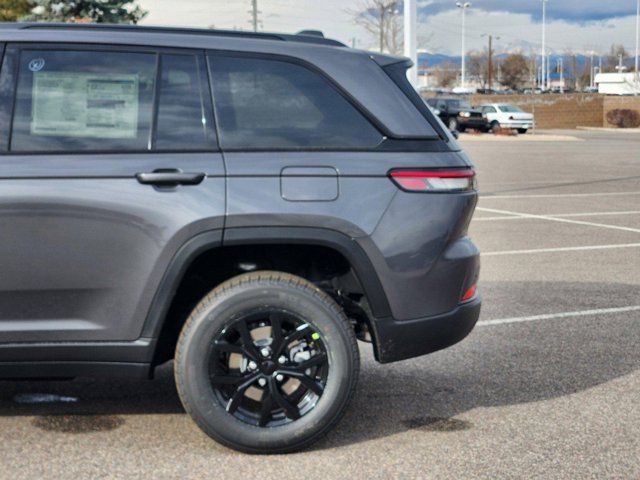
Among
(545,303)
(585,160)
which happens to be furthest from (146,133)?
(585,160)

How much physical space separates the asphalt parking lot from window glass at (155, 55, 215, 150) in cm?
133

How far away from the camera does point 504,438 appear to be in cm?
501

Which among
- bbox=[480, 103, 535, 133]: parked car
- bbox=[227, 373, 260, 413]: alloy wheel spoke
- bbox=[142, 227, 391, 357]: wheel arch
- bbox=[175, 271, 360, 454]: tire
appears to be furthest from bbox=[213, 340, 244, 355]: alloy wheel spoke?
bbox=[480, 103, 535, 133]: parked car

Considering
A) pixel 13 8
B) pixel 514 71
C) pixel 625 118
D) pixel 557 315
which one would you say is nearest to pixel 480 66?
pixel 514 71

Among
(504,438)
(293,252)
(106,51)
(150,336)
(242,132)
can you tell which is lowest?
(504,438)

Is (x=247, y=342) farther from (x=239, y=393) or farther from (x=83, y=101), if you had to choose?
(x=83, y=101)

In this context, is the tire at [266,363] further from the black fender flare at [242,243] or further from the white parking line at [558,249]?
the white parking line at [558,249]

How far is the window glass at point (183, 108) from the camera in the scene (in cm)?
471

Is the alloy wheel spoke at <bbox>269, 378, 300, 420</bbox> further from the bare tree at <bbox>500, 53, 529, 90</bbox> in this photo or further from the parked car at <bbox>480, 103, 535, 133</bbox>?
the bare tree at <bbox>500, 53, 529, 90</bbox>

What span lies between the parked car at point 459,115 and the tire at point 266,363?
164ft

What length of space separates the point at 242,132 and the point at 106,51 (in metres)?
0.69

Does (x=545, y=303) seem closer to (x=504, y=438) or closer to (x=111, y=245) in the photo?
(x=504, y=438)

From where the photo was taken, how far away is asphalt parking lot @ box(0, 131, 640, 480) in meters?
4.60

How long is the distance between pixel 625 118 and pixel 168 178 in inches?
2583
